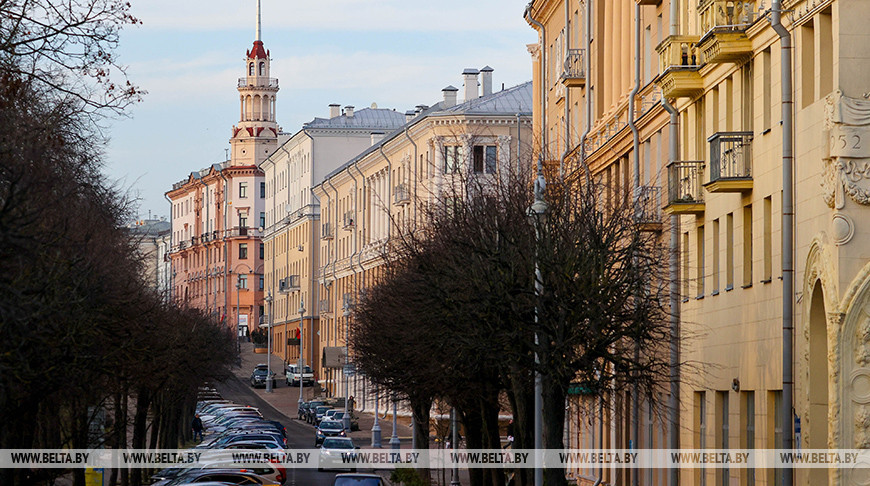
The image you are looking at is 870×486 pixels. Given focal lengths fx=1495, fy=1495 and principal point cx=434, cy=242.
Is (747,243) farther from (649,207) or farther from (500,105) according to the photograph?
(500,105)

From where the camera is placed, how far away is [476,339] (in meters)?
26.5

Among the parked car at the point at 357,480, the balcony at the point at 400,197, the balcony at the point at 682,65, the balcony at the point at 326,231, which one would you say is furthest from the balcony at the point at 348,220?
the balcony at the point at 682,65

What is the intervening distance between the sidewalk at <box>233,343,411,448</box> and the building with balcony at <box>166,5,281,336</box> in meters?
8.14

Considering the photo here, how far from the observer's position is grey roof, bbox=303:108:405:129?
359ft

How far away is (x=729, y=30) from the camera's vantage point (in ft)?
86.4

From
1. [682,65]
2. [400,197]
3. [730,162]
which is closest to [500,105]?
[400,197]

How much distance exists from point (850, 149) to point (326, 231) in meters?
80.8

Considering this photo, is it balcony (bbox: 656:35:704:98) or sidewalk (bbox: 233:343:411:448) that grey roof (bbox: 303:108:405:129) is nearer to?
sidewalk (bbox: 233:343:411:448)

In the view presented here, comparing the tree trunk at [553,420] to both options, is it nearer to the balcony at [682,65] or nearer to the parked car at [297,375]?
the balcony at [682,65]

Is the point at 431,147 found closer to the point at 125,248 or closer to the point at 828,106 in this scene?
the point at 125,248

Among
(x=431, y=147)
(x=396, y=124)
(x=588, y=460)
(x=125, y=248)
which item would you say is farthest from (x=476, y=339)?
(x=396, y=124)

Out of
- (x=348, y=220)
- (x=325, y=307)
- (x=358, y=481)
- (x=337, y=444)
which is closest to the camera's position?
(x=358, y=481)

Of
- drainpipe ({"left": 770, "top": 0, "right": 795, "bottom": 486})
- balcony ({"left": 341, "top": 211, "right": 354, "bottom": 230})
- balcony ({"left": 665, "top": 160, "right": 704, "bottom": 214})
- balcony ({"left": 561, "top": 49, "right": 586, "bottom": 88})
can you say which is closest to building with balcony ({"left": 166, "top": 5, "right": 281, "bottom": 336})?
balcony ({"left": 341, "top": 211, "right": 354, "bottom": 230})

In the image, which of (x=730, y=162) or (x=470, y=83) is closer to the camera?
(x=730, y=162)
